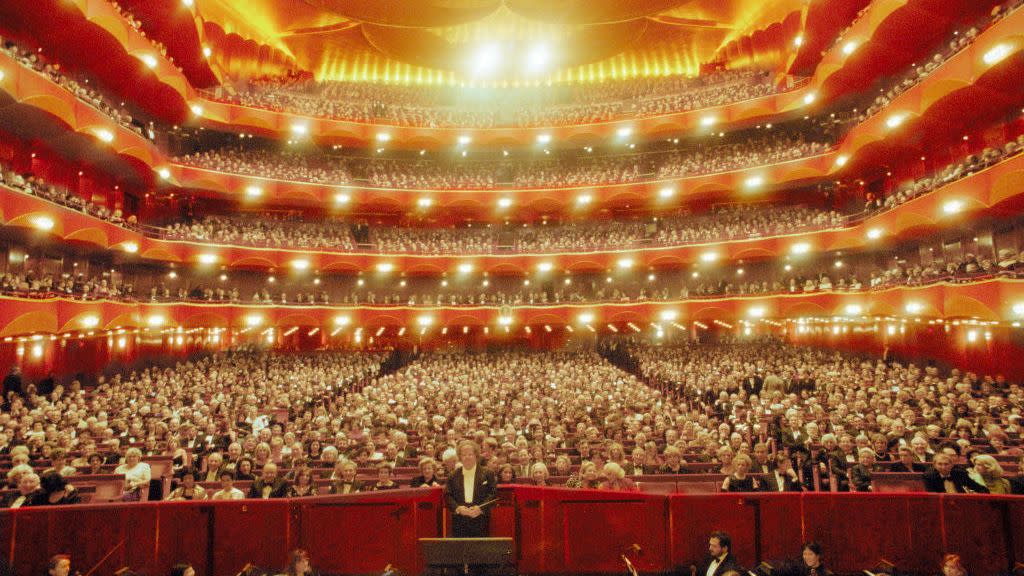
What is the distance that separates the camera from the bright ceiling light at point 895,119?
19.8 metres

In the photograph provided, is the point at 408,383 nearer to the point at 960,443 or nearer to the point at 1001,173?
the point at 960,443

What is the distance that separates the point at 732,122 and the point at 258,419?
87.6 ft

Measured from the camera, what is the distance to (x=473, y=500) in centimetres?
553

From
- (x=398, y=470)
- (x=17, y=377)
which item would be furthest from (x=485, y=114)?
(x=398, y=470)

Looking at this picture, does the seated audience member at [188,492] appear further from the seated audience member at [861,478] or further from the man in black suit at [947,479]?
the man in black suit at [947,479]

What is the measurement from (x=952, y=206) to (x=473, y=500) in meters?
18.1

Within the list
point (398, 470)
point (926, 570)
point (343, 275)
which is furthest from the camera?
point (343, 275)

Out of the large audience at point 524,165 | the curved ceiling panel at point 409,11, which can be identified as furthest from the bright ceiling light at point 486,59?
the large audience at point 524,165

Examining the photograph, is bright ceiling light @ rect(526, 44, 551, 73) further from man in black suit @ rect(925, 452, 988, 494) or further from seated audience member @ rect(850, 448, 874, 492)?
man in black suit @ rect(925, 452, 988, 494)

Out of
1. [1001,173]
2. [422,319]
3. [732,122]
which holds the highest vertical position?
[732,122]

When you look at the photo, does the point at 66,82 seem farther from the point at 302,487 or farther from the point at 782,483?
the point at 782,483

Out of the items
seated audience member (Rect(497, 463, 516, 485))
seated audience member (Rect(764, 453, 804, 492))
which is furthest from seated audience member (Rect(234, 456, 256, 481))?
seated audience member (Rect(764, 453, 804, 492))

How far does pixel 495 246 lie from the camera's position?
1287 inches

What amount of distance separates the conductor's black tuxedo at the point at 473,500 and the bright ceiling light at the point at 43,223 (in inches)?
694
